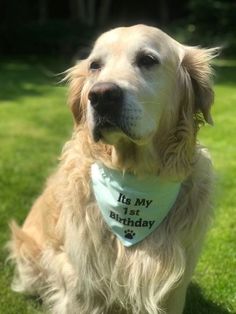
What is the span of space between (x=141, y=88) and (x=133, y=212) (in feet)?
2.43

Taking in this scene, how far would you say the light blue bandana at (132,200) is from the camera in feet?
10.3

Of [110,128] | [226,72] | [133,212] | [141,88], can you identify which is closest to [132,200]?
[133,212]

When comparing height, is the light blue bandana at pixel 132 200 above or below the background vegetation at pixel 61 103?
above

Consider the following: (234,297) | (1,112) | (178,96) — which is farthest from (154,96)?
(1,112)

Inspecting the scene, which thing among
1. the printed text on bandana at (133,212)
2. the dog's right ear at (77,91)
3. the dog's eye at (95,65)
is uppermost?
the dog's eye at (95,65)

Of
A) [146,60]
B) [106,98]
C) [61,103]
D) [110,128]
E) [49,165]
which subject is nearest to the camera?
[106,98]

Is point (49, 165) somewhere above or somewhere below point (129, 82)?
below

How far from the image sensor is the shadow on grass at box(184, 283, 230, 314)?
3.78 m

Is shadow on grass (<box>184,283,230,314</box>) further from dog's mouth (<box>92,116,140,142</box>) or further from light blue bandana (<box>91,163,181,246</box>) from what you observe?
dog's mouth (<box>92,116,140,142</box>)

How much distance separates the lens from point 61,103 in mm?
9781

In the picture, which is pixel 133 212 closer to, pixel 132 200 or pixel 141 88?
pixel 132 200

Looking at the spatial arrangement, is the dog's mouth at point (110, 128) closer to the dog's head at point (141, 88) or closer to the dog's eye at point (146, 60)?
the dog's head at point (141, 88)

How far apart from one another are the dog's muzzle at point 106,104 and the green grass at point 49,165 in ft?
3.03

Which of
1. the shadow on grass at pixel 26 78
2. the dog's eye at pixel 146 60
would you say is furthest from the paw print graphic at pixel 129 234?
the shadow on grass at pixel 26 78
